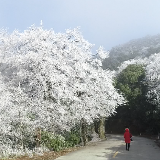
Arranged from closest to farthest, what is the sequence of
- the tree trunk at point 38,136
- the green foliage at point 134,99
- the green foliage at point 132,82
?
the tree trunk at point 38,136 → the green foliage at point 134,99 → the green foliage at point 132,82

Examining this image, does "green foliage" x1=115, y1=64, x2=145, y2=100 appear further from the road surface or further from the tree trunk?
the tree trunk

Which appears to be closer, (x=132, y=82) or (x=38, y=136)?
(x=38, y=136)

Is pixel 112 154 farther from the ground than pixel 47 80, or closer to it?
closer to it

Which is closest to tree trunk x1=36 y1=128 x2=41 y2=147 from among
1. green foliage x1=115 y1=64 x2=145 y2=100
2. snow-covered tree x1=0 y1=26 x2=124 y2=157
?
snow-covered tree x1=0 y1=26 x2=124 y2=157

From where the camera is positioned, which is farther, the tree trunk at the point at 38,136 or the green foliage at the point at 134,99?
the green foliage at the point at 134,99

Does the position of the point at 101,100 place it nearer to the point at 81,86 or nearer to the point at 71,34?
the point at 81,86

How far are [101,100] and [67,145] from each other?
6.96 m

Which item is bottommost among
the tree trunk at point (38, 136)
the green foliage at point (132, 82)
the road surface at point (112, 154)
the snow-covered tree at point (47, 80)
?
the road surface at point (112, 154)

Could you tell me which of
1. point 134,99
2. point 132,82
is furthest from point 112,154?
point 132,82

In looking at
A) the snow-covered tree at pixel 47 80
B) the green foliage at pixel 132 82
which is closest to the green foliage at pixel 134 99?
the green foliage at pixel 132 82

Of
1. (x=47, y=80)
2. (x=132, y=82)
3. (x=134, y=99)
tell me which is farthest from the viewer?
(x=132, y=82)

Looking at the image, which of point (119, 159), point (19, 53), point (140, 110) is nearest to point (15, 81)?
point (19, 53)

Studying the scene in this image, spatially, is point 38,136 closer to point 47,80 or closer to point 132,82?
point 47,80

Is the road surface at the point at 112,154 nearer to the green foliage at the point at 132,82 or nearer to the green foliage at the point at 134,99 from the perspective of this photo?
the green foliage at the point at 134,99
